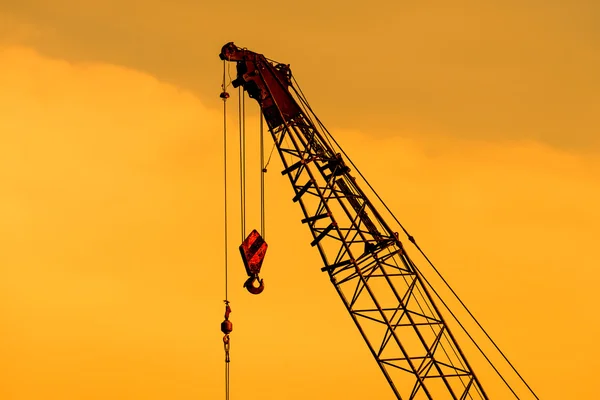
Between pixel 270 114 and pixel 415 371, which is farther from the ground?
pixel 270 114

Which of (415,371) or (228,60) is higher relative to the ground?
(228,60)

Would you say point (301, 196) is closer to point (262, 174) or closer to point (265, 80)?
point (262, 174)

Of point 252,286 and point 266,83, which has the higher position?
point 266,83

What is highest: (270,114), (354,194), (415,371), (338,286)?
(270,114)

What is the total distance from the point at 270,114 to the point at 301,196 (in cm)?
346

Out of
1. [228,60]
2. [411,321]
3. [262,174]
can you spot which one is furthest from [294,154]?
[411,321]

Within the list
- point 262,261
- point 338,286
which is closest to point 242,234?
point 262,261

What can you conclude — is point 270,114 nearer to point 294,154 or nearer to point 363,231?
point 294,154

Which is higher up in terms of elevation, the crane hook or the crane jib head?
the crane jib head

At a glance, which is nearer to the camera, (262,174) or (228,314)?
(228,314)

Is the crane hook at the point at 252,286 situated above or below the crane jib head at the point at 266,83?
below

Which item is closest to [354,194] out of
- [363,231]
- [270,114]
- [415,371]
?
[363,231]

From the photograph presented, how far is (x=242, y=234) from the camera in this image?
136 feet

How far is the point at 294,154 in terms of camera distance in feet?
138
